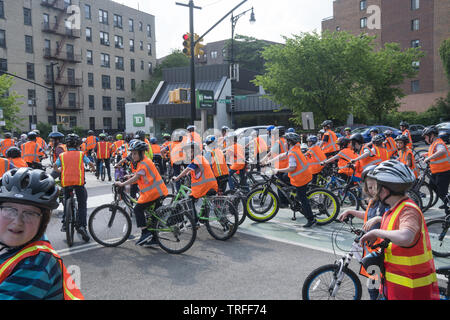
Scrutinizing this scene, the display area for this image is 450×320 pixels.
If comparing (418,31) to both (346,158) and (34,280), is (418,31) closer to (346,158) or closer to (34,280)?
(346,158)

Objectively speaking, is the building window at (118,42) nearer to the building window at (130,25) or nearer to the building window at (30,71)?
the building window at (130,25)

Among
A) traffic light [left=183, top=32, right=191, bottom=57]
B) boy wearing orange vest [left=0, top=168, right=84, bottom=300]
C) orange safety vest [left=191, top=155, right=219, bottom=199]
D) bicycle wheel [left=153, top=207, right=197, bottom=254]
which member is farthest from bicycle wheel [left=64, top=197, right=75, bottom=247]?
traffic light [left=183, top=32, right=191, bottom=57]

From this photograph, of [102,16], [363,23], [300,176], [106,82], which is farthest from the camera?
[106,82]

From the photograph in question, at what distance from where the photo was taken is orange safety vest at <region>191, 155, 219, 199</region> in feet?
23.2

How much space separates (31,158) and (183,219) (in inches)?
315

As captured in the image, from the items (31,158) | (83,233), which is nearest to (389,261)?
(83,233)

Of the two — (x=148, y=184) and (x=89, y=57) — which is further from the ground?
(x=89, y=57)

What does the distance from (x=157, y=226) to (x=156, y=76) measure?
60749 mm

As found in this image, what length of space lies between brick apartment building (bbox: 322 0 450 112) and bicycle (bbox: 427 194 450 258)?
4059cm

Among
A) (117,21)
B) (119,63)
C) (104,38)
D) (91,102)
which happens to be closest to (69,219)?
(91,102)

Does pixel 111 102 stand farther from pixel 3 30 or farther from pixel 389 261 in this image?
pixel 389 261

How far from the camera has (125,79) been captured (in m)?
59.4

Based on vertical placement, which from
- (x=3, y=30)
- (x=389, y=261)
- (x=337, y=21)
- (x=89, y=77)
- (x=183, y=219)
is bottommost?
(x=183, y=219)

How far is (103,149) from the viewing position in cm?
1547
